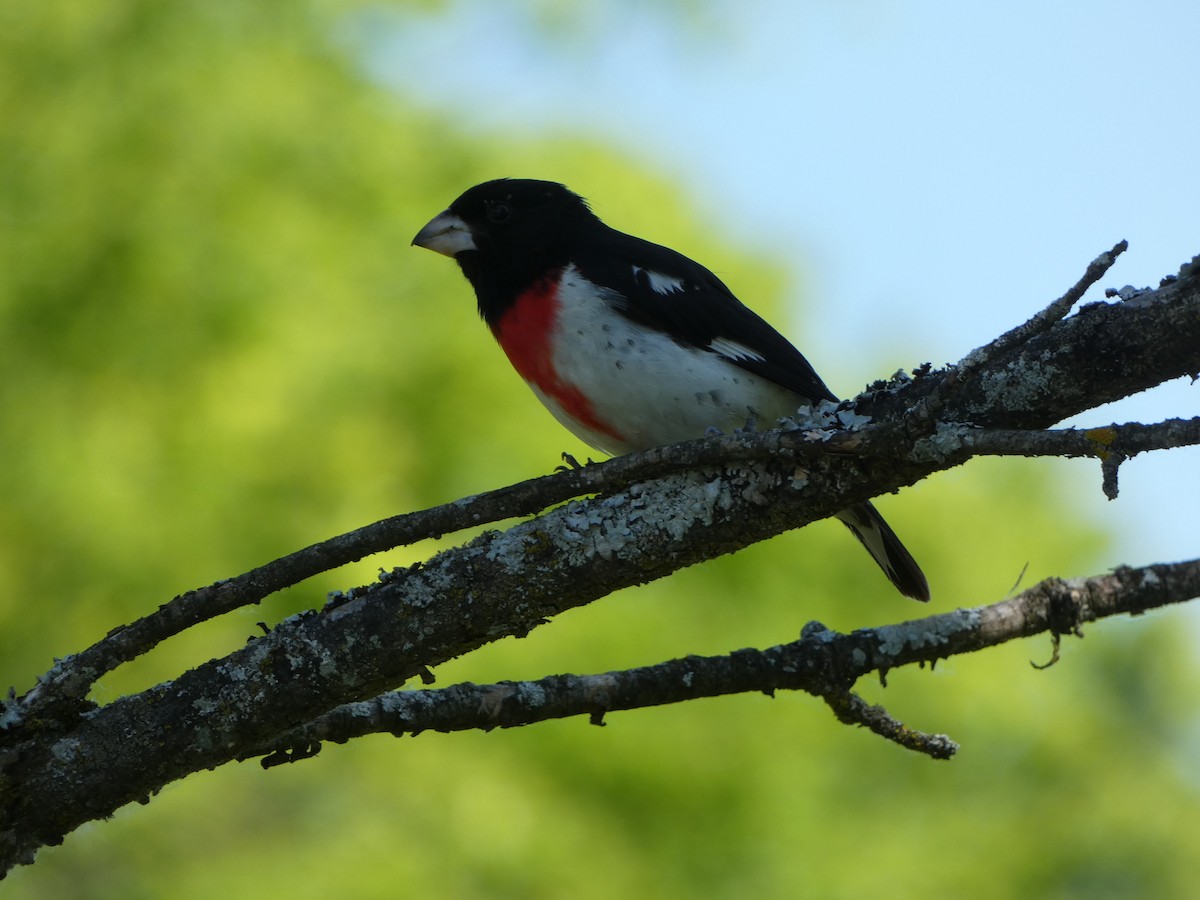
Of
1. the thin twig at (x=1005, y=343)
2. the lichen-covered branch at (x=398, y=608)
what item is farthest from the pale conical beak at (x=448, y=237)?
the thin twig at (x=1005, y=343)

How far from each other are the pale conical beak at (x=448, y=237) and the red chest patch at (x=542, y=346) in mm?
387

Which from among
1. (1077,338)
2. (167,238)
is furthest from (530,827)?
(1077,338)

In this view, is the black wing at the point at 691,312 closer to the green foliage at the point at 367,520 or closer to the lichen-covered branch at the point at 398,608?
the lichen-covered branch at the point at 398,608

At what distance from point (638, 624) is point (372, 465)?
185cm

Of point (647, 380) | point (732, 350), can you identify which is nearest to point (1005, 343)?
point (647, 380)

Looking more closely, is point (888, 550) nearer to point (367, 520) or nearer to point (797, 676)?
point (797, 676)

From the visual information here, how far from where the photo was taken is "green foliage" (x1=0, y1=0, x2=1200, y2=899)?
632 centimetres

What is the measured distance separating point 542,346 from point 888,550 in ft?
3.45

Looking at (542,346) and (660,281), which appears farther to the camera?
(660,281)

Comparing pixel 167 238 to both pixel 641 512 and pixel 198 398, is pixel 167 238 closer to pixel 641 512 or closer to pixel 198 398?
pixel 198 398

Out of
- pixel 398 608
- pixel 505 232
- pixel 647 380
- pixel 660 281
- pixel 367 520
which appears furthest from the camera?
pixel 367 520

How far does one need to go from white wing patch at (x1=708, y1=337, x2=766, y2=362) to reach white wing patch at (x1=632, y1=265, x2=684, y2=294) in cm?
18

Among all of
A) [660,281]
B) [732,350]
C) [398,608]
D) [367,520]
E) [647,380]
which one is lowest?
[398,608]

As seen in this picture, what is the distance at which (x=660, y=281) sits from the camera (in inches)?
130
